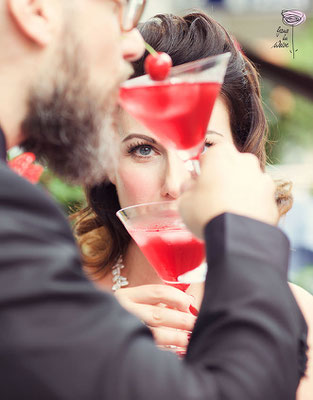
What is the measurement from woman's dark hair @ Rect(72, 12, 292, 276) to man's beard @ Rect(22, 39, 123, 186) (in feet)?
3.24

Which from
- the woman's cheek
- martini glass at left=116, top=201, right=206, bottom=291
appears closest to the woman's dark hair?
the woman's cheek

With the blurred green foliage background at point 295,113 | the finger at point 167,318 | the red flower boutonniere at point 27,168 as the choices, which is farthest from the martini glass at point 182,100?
the blurred green foliage background at point 295,113

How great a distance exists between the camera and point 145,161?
1960 millimetres

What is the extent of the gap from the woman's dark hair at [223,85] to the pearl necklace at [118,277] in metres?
0.03

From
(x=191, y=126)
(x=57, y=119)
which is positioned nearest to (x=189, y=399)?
(x=57, y=119)

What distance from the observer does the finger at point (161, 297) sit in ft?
5.06

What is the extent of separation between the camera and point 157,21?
2.17 metres

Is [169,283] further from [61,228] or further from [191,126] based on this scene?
[61,228]

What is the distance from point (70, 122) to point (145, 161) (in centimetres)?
90

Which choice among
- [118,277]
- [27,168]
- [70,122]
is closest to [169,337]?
[27,168]

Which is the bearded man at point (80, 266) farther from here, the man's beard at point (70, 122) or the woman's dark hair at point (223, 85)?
the woman's dark hair at point (223, 85)

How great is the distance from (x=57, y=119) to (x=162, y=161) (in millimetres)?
907

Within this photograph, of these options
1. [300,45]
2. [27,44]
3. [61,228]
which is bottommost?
[300,45]

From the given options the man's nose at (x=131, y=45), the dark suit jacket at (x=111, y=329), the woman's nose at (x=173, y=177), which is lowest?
the woman's nose at (x=173, y=177)
